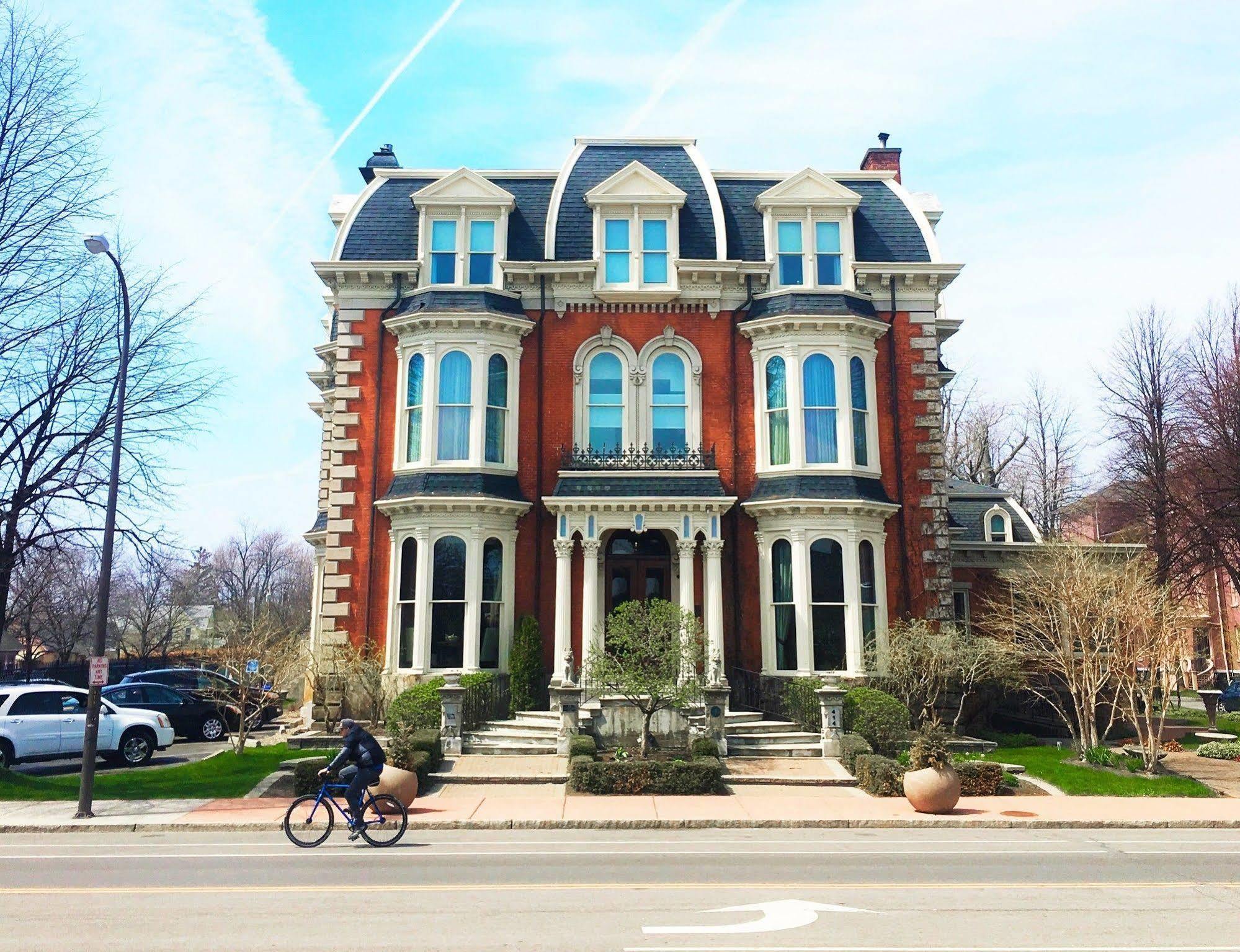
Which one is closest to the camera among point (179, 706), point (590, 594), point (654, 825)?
point (654, 825)

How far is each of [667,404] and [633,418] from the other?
3.14ft

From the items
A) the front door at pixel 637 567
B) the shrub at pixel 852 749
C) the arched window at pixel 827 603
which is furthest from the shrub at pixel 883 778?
the front door at pixel 637 567

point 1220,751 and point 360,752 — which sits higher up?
point 360,752

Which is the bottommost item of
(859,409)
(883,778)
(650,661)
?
(883,778)

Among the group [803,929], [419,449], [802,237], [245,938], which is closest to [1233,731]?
[802,237]

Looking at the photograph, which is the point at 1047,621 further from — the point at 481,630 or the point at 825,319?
the point at 481,630

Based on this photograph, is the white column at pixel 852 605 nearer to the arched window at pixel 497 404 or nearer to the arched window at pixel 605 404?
the arched window at pixel 605 404

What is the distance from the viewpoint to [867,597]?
23891 millimetres

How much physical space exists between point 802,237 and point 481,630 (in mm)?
12603

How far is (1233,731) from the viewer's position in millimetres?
28828

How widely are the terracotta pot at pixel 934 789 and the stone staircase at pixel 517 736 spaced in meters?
7.55

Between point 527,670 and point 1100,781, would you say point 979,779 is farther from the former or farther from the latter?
point 527,670

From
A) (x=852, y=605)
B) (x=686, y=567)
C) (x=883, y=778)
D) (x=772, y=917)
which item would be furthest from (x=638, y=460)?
(x=772, y=917)

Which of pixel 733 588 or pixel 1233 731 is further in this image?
pixel 1233 731
